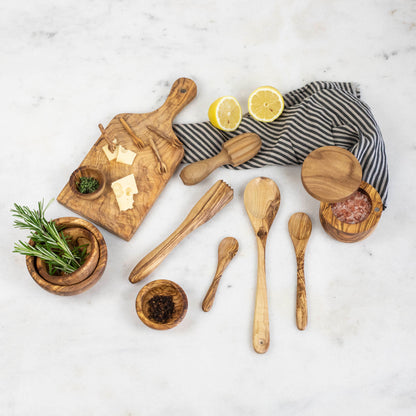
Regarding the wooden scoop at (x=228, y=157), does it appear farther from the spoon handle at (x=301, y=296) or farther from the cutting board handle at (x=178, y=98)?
the spoon handle at (x=301, y=296)

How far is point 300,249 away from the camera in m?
1.27

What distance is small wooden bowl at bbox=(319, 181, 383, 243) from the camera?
3.92 feet

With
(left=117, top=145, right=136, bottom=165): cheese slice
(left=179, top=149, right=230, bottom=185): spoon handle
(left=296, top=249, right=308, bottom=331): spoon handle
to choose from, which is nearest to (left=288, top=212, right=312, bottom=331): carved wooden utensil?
(left=296, top=249, right=308, bottom=331): spoon handle

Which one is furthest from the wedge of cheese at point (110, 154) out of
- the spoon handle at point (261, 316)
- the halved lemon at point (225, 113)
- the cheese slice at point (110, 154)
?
the spoon handle at point (261, 316)

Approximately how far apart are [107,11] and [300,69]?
67 centimetres

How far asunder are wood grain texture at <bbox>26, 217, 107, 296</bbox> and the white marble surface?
11cm

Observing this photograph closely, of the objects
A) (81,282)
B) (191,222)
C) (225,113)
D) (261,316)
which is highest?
(225,113)

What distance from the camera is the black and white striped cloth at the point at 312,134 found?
1.31 metres

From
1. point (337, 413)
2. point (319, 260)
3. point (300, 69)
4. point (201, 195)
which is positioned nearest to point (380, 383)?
point (337, 413)

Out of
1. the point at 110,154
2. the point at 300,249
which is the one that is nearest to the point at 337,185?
the point at 300,249

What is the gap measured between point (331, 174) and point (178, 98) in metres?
0.53

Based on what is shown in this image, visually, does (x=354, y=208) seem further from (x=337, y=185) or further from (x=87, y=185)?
(x=87, y=185)

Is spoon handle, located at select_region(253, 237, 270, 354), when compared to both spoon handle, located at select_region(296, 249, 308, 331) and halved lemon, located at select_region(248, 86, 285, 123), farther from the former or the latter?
halved lemon, located at select_region(248, 86, 285, 123)

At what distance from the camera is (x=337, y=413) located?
1.15m
